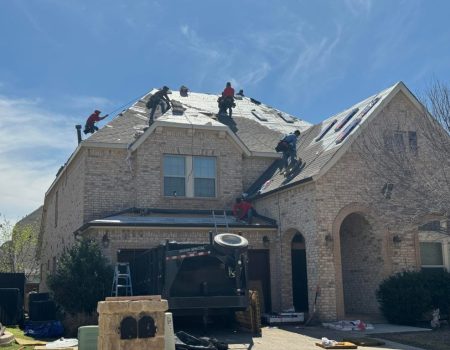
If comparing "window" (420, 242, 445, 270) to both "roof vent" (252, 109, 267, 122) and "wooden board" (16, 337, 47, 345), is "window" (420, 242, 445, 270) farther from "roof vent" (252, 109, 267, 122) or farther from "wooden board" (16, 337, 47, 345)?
Result: "wooden board" (16, 337, 47, 345)

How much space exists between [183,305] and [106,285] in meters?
4.06

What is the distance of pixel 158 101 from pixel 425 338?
47.0ft

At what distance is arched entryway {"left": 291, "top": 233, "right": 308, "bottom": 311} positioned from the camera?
20.0 m

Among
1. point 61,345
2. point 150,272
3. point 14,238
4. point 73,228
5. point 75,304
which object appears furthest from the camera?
point 14,238

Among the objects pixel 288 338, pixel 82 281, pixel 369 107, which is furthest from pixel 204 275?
pixel 369 107

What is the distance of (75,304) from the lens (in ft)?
53.4

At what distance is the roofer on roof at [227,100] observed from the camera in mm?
25297

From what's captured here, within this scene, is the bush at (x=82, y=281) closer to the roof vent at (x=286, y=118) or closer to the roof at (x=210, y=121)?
the roof at (x=210, y=121)

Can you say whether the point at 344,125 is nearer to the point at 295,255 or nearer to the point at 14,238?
the point at 295,255

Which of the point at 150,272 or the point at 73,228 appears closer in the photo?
the point at 150,272

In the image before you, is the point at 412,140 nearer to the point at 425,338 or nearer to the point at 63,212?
the point at 425,338

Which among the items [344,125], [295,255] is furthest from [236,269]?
[344,125]

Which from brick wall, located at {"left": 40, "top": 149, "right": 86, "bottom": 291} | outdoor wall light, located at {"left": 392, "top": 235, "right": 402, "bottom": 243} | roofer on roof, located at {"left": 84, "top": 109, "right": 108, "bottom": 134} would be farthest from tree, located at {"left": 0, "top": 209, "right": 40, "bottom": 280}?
outdoor wall light, located at {"left": 392, "top": 235, "right": 402, "bottom": 243}

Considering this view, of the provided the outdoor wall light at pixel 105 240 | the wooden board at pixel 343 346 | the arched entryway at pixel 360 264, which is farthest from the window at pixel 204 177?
the wooden board at pixel 343 346
